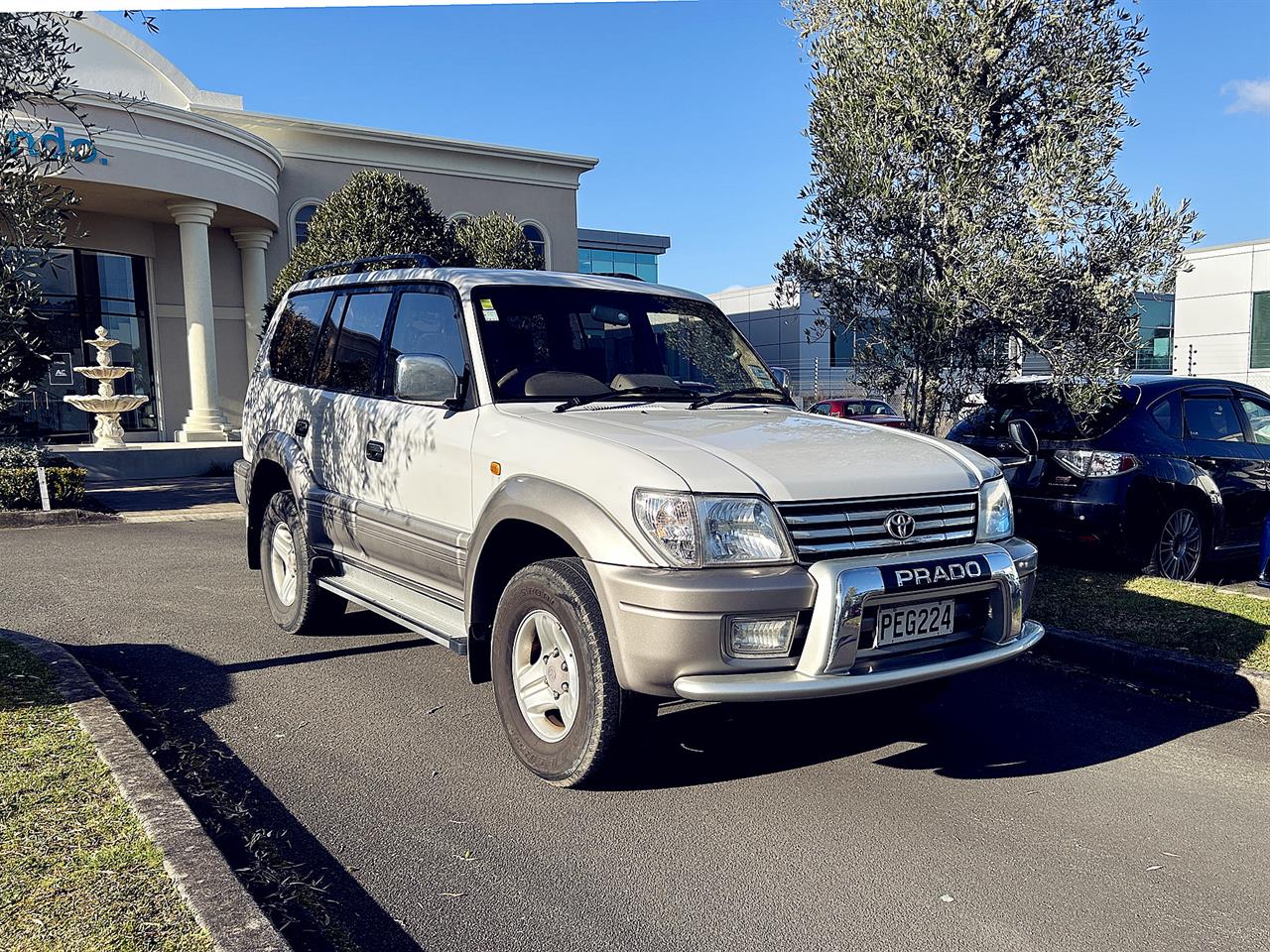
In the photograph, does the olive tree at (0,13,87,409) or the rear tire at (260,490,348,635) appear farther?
the rear tire at (260,490,348,635)

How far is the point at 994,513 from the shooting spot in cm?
419

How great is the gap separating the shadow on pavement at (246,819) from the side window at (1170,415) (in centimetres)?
652

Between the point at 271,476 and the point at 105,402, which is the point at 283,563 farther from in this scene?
the point at 105,402

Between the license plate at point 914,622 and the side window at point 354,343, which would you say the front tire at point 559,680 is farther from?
the side window at point 354,343

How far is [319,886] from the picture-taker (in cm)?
315

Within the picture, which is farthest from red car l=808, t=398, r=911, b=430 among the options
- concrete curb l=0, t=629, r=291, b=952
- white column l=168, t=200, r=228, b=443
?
concrete curb l=0, t=629, r=291, b=952

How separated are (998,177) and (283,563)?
603cm

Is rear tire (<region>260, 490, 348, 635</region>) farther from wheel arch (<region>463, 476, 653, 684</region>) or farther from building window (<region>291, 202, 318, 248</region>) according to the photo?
building window (<region>291, 202, 318, 248</region>)

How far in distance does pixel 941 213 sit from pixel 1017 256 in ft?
2.57

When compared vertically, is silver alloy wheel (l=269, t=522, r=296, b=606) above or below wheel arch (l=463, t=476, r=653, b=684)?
below

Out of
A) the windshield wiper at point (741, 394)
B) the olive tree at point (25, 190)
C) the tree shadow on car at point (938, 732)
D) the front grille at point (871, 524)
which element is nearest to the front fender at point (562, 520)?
the front grille at point (871, 524)

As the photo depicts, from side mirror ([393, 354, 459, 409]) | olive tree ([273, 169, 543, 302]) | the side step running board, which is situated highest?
olive tree ([273, 169, 543, 302])

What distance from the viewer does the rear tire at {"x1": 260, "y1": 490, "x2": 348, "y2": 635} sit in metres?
5.90

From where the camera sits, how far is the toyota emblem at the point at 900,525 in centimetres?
377
